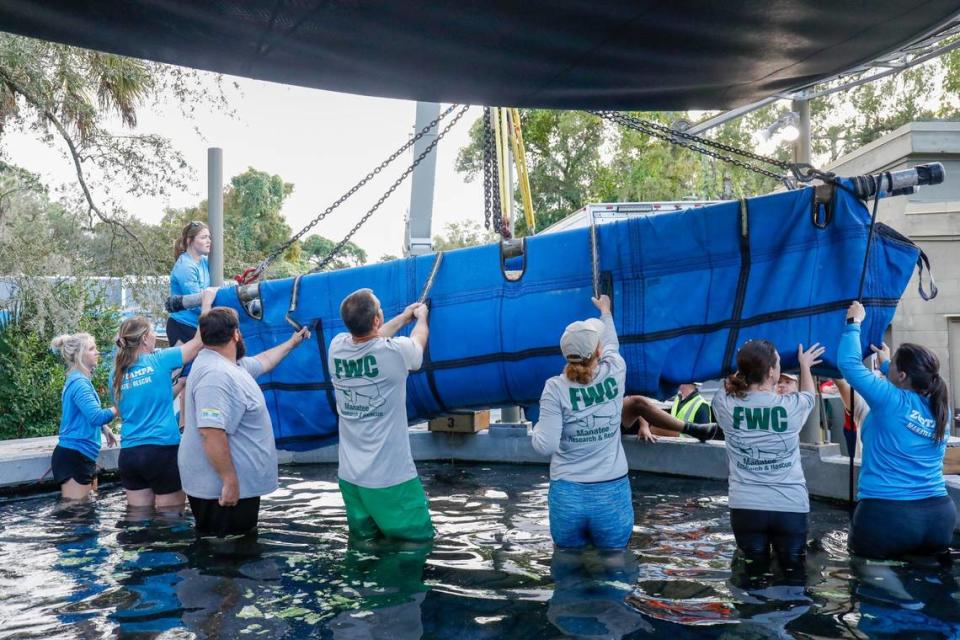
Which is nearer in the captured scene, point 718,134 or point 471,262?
point 471,262

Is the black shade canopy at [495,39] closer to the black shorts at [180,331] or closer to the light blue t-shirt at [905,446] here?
the light blue t-shirt at [905,446]

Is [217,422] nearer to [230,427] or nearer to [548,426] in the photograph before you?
[230,427]

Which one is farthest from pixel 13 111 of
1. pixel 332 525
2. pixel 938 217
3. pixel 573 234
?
pixel 938 217

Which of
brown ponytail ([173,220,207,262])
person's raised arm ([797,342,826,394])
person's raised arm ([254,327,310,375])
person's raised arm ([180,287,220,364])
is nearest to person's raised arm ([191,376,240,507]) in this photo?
person's raised arm ([254,327,310,375])

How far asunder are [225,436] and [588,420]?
7.19 feet

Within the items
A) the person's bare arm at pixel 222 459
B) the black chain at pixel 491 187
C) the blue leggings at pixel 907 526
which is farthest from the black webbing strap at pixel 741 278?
the person's bare arm at pixel 222 459

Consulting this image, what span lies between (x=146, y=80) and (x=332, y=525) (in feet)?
30.4

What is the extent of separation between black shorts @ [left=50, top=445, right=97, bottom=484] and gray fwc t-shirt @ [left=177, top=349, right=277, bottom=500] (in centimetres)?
252

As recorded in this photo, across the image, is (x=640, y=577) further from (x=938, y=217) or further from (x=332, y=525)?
(x=938, y=217)

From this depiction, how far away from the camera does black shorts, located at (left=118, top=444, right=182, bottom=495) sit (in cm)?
611

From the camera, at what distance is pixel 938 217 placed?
13.1m

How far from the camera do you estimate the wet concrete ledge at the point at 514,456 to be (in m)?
6.94

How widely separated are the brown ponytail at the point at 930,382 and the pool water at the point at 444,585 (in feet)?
2.82

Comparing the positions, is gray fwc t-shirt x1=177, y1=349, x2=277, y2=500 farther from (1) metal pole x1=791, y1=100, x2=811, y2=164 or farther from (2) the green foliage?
(2) the green foliage
